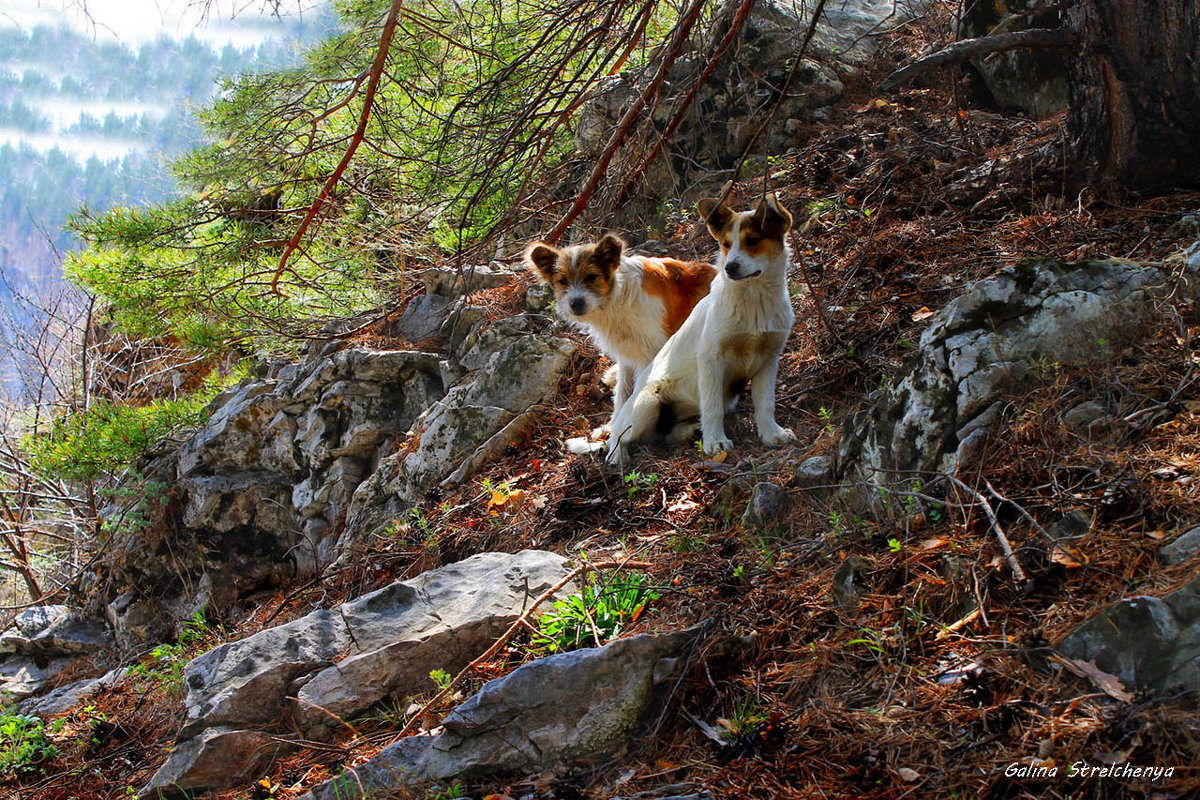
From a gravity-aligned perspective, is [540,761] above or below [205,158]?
below

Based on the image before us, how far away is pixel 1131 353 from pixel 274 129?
6.49 metres

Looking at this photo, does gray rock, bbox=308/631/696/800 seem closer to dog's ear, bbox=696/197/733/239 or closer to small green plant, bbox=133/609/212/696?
small green plant, bbox=133/609/212/696

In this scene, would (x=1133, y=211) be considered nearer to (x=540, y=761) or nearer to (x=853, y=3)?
(x=540, y=761)

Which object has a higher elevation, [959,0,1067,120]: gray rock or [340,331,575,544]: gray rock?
[959,0,1067,120]: gray rock

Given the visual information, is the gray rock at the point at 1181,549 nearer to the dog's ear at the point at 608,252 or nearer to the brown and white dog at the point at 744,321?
the brown and white dog at the point at 744,321

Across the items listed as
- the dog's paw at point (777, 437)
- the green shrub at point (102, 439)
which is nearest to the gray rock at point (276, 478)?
the green shrub at point (102, 439)

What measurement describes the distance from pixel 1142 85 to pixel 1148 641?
4450 millimetres

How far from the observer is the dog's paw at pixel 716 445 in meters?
5.63

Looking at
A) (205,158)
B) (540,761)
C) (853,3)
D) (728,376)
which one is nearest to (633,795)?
(540,761)

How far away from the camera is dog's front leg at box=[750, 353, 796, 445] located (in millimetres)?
5570

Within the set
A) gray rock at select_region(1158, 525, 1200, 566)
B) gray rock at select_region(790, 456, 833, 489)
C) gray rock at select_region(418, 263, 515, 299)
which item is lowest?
gray rock at select_region(1158, 525, 1200, 566)

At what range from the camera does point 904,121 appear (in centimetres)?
901

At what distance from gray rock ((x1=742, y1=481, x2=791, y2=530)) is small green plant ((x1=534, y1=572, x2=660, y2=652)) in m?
0.69

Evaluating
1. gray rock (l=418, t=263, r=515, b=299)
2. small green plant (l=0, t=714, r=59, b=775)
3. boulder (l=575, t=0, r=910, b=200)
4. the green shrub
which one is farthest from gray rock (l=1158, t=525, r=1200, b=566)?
the green shrub
